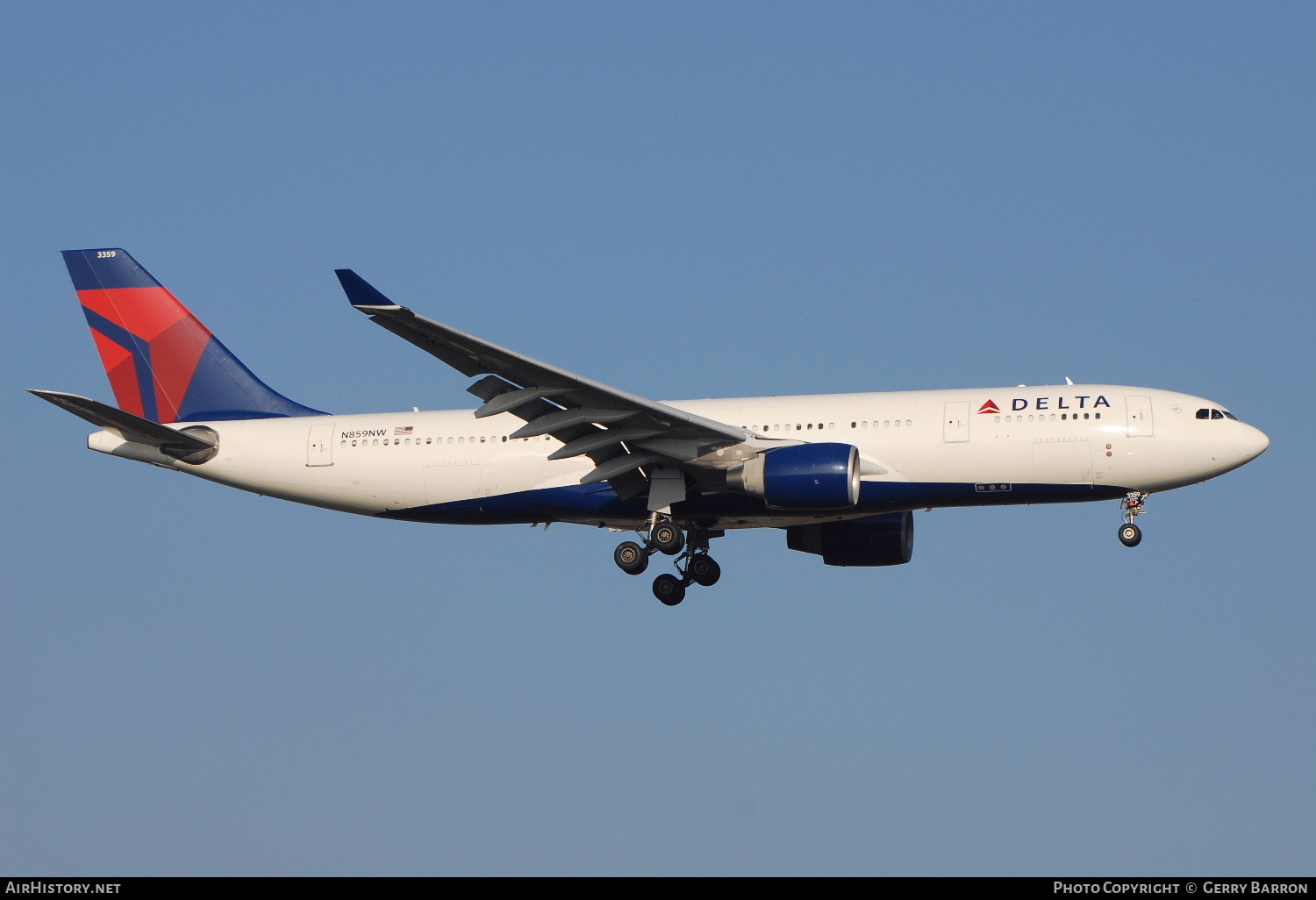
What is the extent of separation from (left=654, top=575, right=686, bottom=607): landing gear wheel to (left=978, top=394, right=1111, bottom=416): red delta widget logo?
9.13 metres

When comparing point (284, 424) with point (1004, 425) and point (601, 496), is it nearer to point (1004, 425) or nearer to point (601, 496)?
point (601, 496)

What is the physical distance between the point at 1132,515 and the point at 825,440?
714 cm

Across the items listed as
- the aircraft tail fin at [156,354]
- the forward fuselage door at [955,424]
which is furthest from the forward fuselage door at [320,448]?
the forward fuselage door at [955,424]

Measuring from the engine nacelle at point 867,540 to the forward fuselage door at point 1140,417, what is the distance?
22.5ft

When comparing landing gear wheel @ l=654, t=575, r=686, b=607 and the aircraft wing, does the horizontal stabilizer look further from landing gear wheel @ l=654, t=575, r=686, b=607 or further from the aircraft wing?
landing gear wheel @ l=654, t=575, r=686, b=607

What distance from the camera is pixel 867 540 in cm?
4062

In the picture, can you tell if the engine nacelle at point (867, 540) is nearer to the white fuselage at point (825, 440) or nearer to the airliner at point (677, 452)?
the airliner at point (677, 452)

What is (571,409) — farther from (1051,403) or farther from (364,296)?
(1051,403)

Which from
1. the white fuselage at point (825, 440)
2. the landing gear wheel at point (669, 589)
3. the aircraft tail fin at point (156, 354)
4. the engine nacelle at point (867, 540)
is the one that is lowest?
the landing gear wheel at point (669, 589)

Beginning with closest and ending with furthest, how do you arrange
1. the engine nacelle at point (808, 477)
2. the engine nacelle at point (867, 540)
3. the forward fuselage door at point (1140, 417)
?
the engine nacelle at point (808, 477), the forward fuselage door at point (1140, 417), the engine nacelle at point (867, 540)

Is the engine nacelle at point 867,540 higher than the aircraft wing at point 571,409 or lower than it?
lower

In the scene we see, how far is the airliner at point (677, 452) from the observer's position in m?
34.7

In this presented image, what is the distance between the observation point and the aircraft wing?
99.7ft
